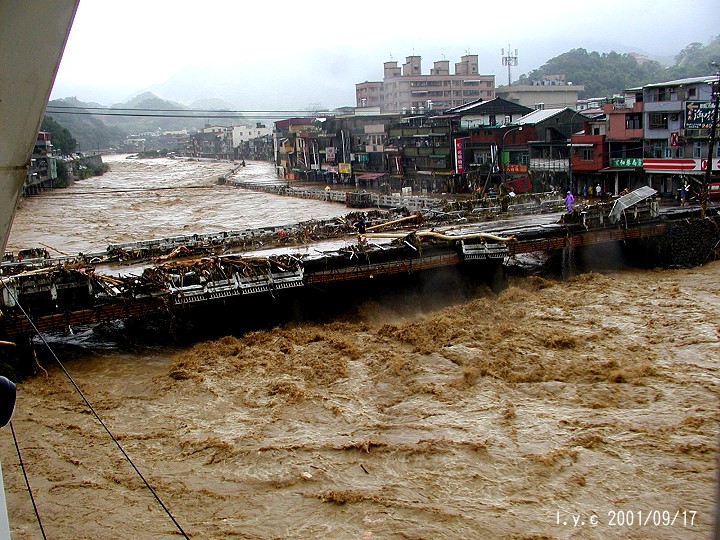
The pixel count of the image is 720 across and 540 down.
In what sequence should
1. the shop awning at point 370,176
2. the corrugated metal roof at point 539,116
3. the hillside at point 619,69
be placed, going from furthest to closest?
the hillside at point 619,69 → the shop awning at point 370,176 → the corrugated metal roof at point 539,116

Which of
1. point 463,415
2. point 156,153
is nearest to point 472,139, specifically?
point 463,415

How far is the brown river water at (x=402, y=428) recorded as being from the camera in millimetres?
7680

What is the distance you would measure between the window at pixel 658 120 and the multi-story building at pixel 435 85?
3735cm

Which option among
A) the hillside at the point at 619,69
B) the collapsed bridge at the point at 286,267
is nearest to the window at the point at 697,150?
the collapsed bridge at the point at 286,267

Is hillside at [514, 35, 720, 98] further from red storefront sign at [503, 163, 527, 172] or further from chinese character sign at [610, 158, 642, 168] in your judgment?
chinese character sign at [610, 158, 642, 168]

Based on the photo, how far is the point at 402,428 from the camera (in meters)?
9.75

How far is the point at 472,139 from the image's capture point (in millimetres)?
35844

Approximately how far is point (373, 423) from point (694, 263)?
520 inches

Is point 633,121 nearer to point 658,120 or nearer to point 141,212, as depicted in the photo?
point 658,120

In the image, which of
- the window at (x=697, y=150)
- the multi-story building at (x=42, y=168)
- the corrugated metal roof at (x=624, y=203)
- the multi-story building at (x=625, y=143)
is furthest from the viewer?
the multi-story building at (x=42, y=168)

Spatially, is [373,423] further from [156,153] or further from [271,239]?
[156,153]

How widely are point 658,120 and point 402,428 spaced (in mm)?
22602

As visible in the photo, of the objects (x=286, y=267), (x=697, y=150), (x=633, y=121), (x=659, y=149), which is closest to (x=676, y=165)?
(x=697, y=150)

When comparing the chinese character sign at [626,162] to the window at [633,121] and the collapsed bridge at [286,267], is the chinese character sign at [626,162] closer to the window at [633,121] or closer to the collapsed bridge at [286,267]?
the window at [633,121]
